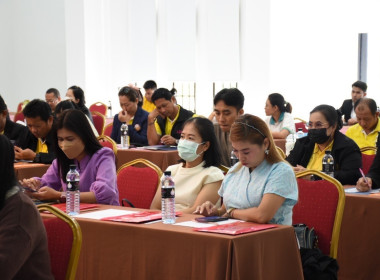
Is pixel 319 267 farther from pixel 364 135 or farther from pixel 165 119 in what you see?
pixel 165 119

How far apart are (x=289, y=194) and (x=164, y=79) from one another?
959 cm

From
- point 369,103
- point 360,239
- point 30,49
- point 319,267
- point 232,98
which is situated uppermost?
point 30,49

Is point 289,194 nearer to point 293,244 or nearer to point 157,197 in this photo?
point 293,244

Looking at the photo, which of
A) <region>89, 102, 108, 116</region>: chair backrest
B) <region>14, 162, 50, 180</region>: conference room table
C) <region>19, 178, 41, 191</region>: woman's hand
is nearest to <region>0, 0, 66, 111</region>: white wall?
<region>89, 102, 108, 116</region>: chair backrest

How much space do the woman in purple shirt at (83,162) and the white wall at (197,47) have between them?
8137 mm

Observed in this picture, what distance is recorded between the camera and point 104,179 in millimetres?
3904

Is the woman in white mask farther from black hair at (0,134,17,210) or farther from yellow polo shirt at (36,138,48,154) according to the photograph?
yellow polo shirt at (36,138,48,154)

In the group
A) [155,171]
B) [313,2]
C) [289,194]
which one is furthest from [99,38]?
[289,194]

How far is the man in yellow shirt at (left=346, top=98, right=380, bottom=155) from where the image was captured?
20.7ft

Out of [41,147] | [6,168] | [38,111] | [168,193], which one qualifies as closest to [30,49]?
[41,147]

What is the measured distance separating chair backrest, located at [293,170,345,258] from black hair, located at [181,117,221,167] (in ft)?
1.76

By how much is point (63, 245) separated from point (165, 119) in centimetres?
436

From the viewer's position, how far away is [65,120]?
3848 mm

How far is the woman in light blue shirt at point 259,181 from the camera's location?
326 cm
